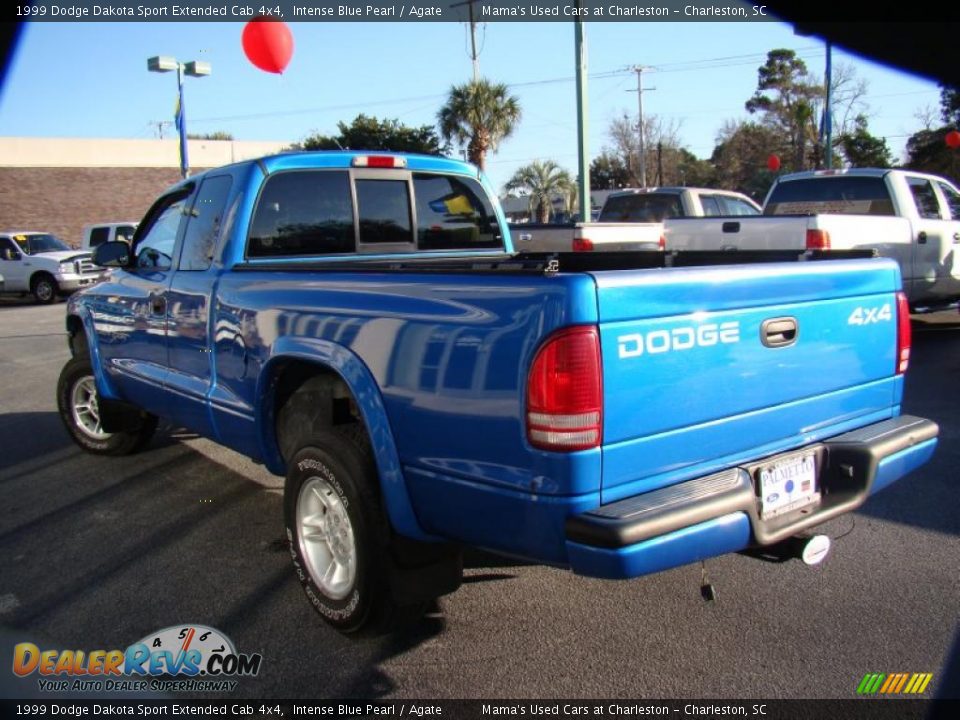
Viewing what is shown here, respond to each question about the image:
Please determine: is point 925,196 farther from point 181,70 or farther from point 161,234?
point 181,70

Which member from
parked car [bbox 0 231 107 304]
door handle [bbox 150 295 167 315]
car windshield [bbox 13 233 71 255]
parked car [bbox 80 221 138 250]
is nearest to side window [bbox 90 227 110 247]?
parked car [bbox 80 221 138 250]

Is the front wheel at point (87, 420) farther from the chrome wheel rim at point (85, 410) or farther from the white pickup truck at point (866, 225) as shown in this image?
the white pickup truck at point (866, 225)

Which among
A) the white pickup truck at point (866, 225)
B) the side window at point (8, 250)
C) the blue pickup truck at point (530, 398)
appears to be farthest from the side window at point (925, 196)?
the side window at point (8, 250)

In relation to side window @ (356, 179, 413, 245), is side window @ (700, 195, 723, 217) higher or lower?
higher

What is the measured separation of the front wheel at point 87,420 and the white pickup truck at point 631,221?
13.0ft

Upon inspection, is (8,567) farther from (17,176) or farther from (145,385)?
(17,176)

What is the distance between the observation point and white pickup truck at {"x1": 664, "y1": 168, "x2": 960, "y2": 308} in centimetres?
869

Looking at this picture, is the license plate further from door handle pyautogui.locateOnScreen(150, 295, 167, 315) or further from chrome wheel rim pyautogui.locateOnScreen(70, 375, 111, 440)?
chrome wheel rim pyautogui.locateOnScreen(70, 375, 111, 440)

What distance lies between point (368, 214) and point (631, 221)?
922 cm

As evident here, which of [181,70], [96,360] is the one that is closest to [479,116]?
[181,70]

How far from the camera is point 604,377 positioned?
2438mm

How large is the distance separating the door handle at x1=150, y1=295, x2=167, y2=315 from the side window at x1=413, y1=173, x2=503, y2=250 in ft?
4.93

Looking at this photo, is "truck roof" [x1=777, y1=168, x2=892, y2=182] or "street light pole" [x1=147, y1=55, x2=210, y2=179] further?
"street light pole" [x1=147, y1=55, x2=210, y2=179]

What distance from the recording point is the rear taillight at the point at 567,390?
7.85ft
